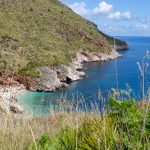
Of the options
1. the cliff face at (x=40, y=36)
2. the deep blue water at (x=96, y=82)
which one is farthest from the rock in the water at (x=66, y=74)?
the deep blue water at (x=96, y=82)

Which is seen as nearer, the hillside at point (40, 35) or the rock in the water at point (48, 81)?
the rock in the water at point (48, 81)

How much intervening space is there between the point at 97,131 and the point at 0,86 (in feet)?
191

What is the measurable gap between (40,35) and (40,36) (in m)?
1.36

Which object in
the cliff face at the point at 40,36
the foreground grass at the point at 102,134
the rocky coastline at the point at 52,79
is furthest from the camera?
the cliff face at the point at 40,36

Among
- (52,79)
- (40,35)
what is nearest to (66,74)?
(52,79)

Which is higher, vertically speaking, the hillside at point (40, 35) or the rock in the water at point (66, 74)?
the hillside at point (40, 35)

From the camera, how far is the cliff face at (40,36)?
79.4m

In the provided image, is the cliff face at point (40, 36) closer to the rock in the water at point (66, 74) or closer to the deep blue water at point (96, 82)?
the rock in the water at point (66, 74)

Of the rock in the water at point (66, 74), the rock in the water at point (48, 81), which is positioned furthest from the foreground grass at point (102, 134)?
the rock in the water at point (66, 74)

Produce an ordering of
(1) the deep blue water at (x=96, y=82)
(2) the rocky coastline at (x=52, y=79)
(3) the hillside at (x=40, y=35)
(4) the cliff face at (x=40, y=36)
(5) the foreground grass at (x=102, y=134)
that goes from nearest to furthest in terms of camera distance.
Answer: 1. (5) the foreground grass at (x=102, y=134)
2. (1) the deep blue water at (x=96, y=82)
3. (2) the rocky coastline at (x=52, y=79)
4. (4) the cliff face at (x=40, y=36)
5. (3) the hillside at (x=40, y=35)

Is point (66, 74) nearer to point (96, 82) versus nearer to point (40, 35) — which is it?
point (96, 82)

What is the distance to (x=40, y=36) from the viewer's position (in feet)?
333

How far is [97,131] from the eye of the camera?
582 cm

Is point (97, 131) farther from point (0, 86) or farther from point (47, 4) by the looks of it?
point (47, 4)
